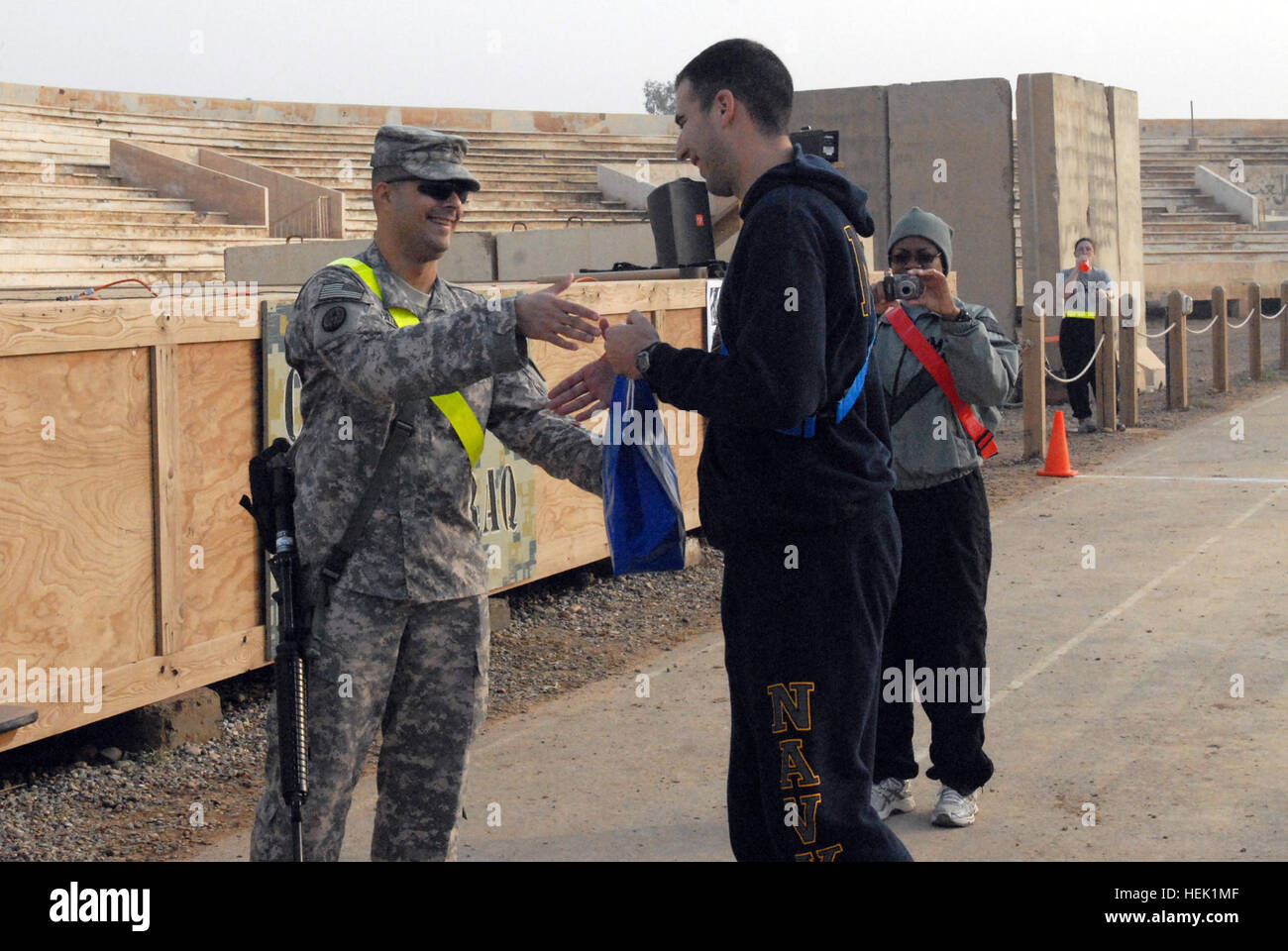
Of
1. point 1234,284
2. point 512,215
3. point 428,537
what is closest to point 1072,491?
point 428,537

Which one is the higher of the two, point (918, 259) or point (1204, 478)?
point (918, 259)

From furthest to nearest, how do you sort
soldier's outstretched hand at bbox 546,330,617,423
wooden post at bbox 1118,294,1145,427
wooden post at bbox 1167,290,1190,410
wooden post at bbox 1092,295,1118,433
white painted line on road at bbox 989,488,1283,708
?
wooden post at bbox 1167,290,1190,410
wooden post at bbox 1118,294,1145,427
wooden post at bbox 1092,295,1118,433
white painted line on road at bbox 989,488,1283,708
soldier's outstretched hand at bbox 546,330,617,423

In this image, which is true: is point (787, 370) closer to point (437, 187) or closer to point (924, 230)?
point (437, 187)

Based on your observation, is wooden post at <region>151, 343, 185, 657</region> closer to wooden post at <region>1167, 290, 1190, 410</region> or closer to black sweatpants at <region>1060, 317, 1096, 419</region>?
black sweatpants at <region>1060, 317, 1096, 419</region>

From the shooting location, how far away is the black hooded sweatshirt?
3131mm

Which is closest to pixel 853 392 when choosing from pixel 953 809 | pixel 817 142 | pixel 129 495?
pixel 953 809

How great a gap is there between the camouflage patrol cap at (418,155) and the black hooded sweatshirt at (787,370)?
28.1 inches

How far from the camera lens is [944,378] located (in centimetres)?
538

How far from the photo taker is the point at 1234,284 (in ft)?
113

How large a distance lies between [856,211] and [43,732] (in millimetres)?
3647

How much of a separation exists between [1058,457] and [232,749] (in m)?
9.08

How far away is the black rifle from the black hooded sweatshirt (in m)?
0.95

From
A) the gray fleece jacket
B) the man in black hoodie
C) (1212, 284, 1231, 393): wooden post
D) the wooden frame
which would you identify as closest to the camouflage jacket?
the man in black hoodie

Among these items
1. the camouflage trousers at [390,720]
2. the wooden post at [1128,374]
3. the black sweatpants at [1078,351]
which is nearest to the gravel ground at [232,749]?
the camouflage trousers at [390,720]
